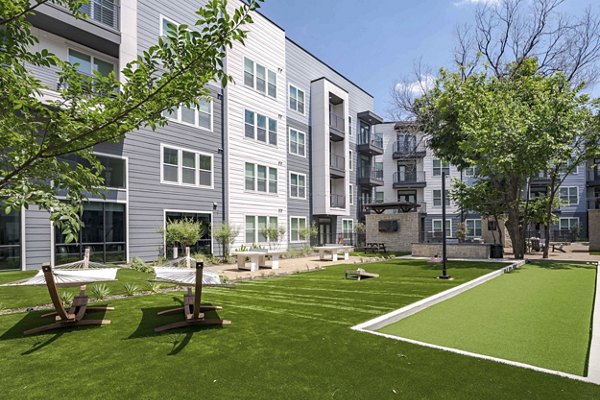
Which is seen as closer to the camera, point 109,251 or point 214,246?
point 109,251

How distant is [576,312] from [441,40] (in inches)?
890

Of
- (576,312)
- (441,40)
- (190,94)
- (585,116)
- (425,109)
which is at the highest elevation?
(441,40)

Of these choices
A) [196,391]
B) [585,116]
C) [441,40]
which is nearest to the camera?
[196,391]

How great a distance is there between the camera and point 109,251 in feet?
51.6

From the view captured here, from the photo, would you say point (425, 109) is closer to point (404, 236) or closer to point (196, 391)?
point (404, 236)

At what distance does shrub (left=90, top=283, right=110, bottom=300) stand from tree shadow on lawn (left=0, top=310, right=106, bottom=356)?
1607 mm

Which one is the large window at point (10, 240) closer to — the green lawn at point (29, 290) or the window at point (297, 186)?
the green lawn at point (29, 290)

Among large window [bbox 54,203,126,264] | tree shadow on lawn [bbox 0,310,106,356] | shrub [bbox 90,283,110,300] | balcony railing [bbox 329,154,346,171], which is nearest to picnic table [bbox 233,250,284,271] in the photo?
large window [bbox 54,203,126,264]

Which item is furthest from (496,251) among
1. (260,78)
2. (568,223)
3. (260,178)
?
(568,223)

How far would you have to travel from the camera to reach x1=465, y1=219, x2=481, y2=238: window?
136ft

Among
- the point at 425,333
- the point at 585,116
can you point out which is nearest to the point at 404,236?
the point at 585,116

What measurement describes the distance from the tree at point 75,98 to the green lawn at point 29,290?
244 inches

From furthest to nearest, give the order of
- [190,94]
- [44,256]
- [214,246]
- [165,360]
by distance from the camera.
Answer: [214,246], [44,256], [165,360], [190,94]

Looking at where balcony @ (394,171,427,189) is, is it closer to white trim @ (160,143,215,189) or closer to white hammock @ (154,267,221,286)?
white trim @ (160,143,215,189)
